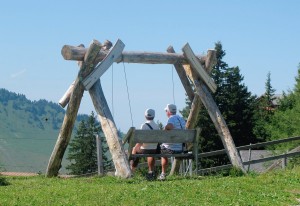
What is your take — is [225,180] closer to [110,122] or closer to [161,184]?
[161,184]

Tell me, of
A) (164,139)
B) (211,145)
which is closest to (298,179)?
(164,139)

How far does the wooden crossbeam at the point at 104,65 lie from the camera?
1491cm

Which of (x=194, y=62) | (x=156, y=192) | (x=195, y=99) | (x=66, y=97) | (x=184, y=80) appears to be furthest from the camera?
(x=184, y=80)

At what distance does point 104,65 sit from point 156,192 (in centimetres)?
481

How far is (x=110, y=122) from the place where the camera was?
1459cm

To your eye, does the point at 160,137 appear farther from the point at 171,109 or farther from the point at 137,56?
the point at 137,56

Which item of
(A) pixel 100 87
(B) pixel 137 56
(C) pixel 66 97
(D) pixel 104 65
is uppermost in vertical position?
A: (B) pixel 137 56

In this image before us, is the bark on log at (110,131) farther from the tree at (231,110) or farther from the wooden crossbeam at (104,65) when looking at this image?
the tree at (231,110)

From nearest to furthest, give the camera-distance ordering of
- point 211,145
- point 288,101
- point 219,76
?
point 288,101 → point 211,145 → point 219,76

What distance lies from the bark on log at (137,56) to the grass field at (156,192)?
304cm

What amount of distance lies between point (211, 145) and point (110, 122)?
36967 millimetres

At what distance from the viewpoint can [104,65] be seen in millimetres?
15133

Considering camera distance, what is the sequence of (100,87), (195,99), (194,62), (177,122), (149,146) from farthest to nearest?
1. (195,99)
2. (194,62)
3. (177,122)
4. (100,87)
5. (149,146)

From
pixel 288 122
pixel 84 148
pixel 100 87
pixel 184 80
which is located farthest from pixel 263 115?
pixel 100 87
